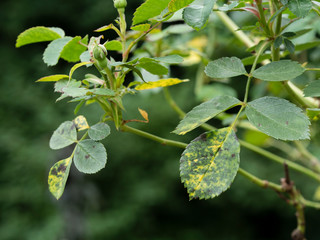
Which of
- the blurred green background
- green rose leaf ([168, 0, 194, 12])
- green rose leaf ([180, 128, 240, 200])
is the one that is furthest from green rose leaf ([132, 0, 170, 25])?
the blurred green background

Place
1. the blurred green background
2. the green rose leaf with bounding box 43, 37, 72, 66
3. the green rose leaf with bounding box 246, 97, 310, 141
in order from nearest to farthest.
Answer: the green rose leaf with bounding box 246, 97, 310, 141 < the green rose leaf with bounding box 43, 37, 72, 66 < the blurred green background

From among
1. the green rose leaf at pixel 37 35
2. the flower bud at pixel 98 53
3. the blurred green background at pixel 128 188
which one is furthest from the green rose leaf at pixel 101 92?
the blurred green background at pixel 128 188

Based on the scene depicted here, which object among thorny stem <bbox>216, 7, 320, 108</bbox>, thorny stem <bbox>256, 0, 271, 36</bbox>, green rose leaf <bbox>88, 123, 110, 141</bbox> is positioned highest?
thorny stem <bbox>256, 0, 271, 36</bbox>

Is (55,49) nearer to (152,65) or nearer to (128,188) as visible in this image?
(152,65)

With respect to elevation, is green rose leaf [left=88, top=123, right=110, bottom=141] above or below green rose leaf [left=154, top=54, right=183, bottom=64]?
below

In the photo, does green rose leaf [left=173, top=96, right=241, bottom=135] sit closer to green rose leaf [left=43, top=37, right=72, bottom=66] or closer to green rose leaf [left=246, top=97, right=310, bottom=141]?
green rose leaf [left=246, top=97, right=310, bottom=141]

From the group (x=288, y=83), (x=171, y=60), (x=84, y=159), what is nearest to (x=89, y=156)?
(x=84, y=159)

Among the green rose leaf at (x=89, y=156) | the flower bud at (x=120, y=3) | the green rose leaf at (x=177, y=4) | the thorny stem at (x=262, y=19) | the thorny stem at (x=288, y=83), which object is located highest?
the green rose leaf at (x=177, y=4)

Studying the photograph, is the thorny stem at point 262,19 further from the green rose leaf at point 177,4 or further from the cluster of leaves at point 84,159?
the cluster of leaves at point 84,159
